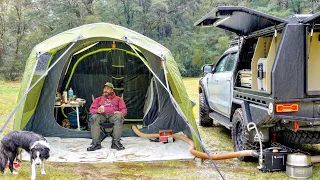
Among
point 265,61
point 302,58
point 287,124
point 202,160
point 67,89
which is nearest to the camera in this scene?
point 302,58

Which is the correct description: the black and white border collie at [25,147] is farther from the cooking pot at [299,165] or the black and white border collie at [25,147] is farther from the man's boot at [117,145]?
the cooking pot at [299,165]

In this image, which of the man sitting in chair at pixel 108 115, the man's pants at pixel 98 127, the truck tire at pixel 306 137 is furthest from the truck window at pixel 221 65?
the truck tire at pixel 306 137

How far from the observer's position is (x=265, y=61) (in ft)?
15.7

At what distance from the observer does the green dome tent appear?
5.73 m

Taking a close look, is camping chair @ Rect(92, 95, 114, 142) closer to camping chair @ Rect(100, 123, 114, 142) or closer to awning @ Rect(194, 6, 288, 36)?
camping chair @ Rect(100, 123, 114, 142)

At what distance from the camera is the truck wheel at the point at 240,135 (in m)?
4.80

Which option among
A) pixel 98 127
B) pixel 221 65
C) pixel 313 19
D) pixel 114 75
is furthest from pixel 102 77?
pixel 313 19

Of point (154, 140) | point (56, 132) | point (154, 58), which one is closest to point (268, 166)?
point (154, 140)

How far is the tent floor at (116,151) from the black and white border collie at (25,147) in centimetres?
75

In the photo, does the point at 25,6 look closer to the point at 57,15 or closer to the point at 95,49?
the point at 57,15

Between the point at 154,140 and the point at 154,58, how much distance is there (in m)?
1.50

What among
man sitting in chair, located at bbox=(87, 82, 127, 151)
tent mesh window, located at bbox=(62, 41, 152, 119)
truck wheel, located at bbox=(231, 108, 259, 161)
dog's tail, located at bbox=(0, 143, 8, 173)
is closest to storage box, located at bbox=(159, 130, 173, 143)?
man sitting in chair, located at bbox=(87, 82, 127, 151)

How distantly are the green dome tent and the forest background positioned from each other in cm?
2129

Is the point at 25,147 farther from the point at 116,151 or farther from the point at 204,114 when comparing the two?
the point at 204,114
